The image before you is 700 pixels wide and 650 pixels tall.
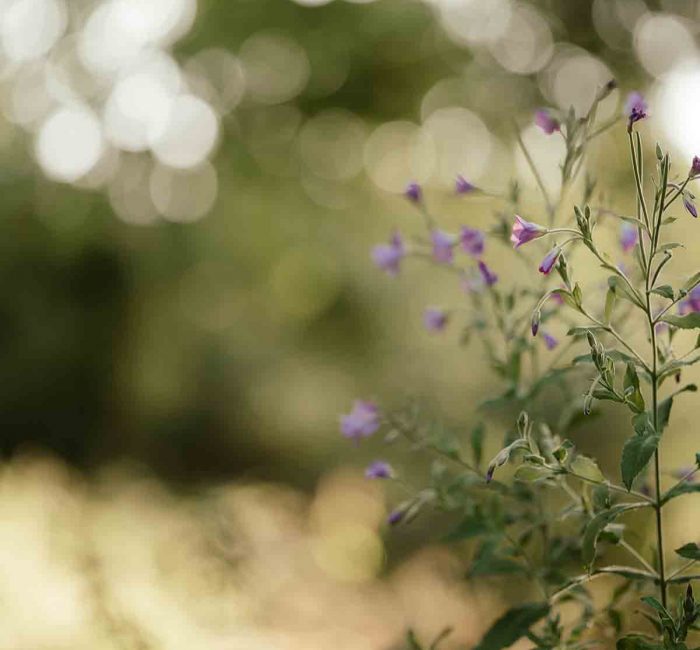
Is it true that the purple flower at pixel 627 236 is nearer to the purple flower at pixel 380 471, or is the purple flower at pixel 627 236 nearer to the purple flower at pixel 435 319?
the purple flower at pixel 435 319

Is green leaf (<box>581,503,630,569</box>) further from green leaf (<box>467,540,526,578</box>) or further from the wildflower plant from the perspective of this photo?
green leaf (<box>467,540,526,578</box>)

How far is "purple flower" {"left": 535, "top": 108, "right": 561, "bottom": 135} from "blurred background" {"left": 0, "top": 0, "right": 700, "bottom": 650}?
241 cm

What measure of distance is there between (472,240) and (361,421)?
283 millimetres

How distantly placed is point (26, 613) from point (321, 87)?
651 centimetres

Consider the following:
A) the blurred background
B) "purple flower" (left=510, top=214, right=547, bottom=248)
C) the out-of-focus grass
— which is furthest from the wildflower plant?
the blurred background

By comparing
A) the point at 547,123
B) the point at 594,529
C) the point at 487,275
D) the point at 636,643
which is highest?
the point at 547,123

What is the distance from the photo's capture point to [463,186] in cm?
125

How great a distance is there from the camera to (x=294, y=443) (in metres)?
6.40

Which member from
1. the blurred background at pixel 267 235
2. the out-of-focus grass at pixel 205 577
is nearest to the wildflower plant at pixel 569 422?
the out-of-focus grass at pixel 205 577

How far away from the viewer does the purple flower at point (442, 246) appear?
1264 mm

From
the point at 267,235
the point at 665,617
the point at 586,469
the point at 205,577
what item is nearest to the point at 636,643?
the point at 665,617

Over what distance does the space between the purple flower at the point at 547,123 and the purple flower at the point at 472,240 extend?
0.51 feet

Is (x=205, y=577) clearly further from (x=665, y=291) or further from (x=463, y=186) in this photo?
(x=665, y=291)

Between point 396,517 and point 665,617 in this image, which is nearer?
point 665,617
